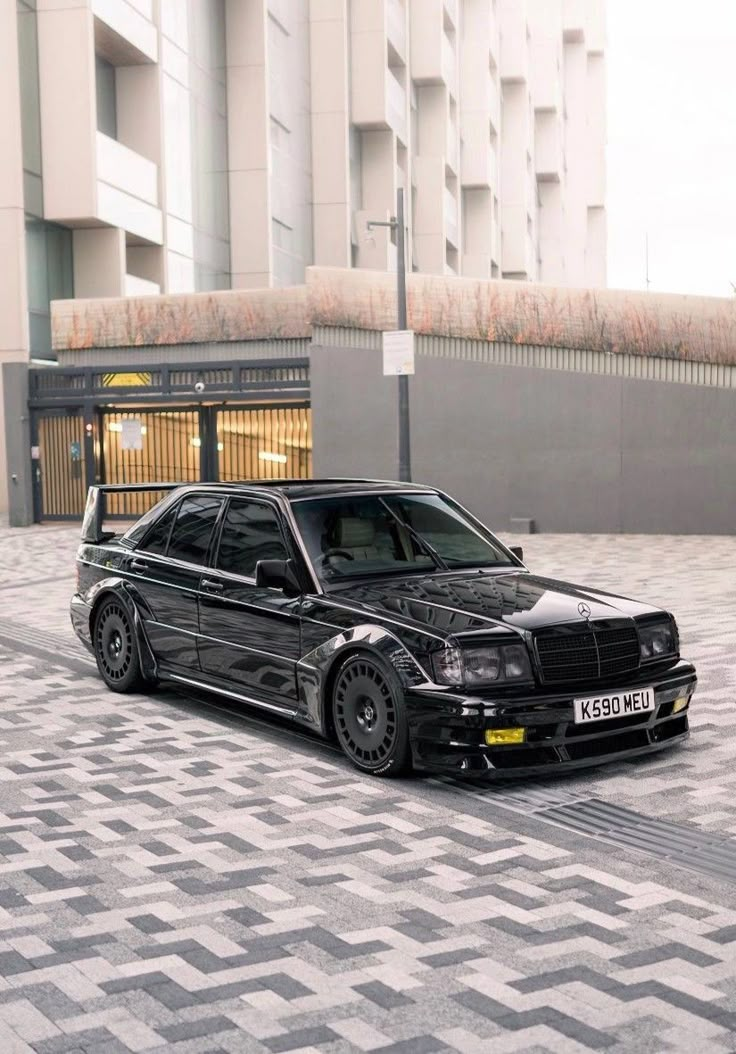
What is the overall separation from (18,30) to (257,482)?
23860 mm

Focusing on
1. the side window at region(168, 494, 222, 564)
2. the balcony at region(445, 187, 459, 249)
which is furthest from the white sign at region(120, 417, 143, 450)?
the balcony at region(445, 187, 459, 249)

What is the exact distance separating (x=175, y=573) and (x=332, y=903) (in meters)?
3.64

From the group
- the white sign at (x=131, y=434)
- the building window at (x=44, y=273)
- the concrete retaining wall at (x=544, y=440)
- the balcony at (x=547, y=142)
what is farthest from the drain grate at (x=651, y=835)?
the balcony at (x=547, y=142)

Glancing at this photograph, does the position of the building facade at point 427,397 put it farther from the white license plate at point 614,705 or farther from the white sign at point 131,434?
the white license plate at point 614,705

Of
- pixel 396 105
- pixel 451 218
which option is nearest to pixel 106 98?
pixel 396 105

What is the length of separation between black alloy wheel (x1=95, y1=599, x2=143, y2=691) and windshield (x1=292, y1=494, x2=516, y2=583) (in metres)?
1.77

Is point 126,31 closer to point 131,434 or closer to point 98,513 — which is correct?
point 131,434

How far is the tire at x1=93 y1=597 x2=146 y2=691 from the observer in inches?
323

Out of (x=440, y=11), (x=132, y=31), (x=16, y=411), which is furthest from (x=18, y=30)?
(x=440, y=11)

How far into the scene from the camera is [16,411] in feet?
84.4

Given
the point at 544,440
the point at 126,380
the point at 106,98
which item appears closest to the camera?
the point at 544,440

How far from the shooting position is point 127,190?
3038cm

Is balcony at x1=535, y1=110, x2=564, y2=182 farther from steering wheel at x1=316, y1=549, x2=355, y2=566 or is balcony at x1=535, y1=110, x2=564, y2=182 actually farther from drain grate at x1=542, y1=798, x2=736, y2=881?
drain grate at x1=542, y1=798, x2=736, y2=881

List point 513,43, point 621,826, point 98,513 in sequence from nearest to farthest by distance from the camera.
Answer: point 621,826
point 98,513
point 513,43
